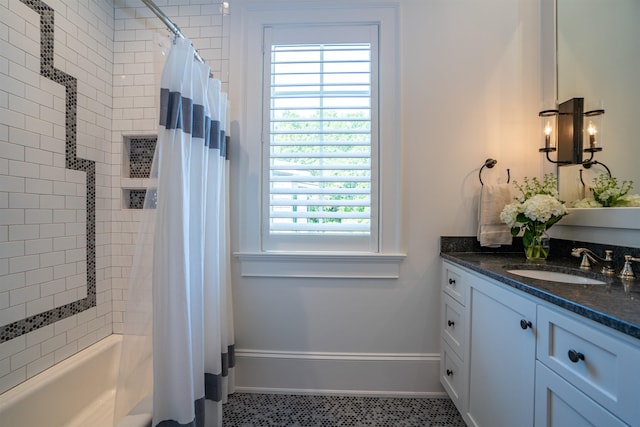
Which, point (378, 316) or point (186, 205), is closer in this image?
point (186, 205)

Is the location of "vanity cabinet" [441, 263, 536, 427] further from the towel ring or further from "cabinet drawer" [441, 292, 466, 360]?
the towel ring

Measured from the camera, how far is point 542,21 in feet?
5.51

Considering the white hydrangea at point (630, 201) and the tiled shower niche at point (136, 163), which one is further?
the tiled shower niche at point (136, 163)

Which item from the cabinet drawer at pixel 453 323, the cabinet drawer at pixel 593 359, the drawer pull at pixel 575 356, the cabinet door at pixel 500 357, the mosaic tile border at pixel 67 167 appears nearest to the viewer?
the cabinet drawer at pixel 593 359

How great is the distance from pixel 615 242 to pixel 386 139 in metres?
1.22

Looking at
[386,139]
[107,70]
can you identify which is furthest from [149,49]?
[386,139]

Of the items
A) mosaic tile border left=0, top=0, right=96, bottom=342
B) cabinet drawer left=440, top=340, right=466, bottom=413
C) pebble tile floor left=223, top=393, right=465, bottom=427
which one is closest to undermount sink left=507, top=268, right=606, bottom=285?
cabinet drawer left=440, top=340, right=466, bottom=413

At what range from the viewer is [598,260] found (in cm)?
131

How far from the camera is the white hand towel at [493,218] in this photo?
5.22ft

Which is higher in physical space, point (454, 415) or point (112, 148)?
point (112, 148)

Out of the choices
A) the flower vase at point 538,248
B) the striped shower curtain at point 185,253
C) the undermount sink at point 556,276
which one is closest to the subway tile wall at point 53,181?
the striped shower curtain at point 185,253

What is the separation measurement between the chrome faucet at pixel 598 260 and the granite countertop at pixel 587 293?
0.04 meters

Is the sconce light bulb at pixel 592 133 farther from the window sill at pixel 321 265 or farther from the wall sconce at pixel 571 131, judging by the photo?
the window sill at pixel 321 265

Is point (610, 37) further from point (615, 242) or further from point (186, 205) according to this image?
point (186, 205)
